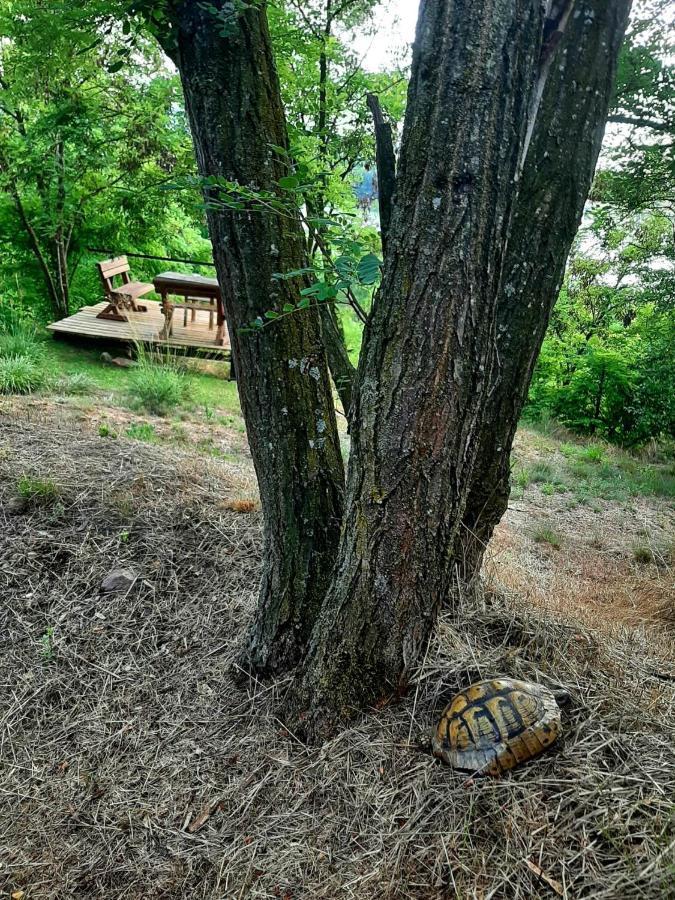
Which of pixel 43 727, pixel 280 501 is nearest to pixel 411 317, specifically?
pixel 280 501

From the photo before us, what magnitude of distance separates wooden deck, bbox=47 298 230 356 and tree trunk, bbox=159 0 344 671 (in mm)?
6298

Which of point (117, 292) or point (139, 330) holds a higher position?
point (117, 292)

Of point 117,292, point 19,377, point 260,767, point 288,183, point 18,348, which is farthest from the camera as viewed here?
point 117,292

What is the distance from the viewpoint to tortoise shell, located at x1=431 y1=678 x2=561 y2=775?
1.56 metres

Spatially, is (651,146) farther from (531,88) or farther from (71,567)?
(71,567)

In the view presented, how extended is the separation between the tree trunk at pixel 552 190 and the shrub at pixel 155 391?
4.62 m

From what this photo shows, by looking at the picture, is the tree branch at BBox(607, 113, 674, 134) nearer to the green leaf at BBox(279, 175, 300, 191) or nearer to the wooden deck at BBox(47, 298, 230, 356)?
the green leaf at BBox(279, 175, 300, 191)

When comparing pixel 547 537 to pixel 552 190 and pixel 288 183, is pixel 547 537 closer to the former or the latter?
pixel 552 190

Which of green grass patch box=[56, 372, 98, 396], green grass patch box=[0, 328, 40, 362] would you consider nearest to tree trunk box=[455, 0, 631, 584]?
green grass patch box=[56, 372, 98, 396]

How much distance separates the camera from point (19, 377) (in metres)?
5.50

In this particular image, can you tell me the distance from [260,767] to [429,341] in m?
1.60

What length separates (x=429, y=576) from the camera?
177cm

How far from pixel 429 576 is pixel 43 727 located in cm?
179

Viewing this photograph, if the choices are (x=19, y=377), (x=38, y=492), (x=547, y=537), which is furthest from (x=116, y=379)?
(x=547, y=537)
